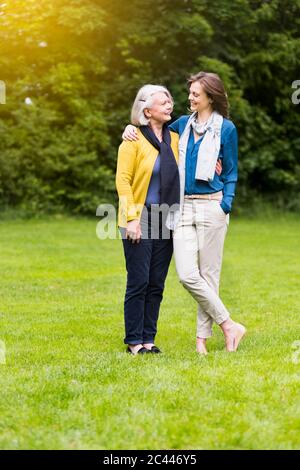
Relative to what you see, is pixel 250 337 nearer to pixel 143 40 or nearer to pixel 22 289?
pixel 22 289

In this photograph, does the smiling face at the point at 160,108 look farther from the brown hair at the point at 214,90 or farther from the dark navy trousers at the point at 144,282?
the dark navy trousers at the point at 144,282

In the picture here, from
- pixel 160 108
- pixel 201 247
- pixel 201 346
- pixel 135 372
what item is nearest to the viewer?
pixel 135 372

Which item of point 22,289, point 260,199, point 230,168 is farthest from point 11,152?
point 230,168

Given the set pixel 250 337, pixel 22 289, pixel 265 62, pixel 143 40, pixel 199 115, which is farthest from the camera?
pixel 265 62

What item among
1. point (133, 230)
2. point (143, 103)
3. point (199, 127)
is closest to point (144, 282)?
point (133, 230)

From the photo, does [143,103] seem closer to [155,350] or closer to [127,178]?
[127,178]

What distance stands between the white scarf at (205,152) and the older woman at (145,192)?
6 centimetres

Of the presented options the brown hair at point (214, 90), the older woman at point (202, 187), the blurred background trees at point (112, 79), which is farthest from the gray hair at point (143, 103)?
the blurred background trees at point (112, 79)

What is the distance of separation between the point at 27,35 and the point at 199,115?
15097 millimetres

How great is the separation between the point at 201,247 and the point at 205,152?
2.41 ft

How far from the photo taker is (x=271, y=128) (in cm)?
2412

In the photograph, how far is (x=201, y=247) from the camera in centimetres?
628

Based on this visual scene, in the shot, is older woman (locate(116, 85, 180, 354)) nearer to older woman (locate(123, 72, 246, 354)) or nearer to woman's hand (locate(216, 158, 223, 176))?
older woman (locate(123, 72, 246, 354))

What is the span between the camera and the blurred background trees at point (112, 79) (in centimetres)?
2020
